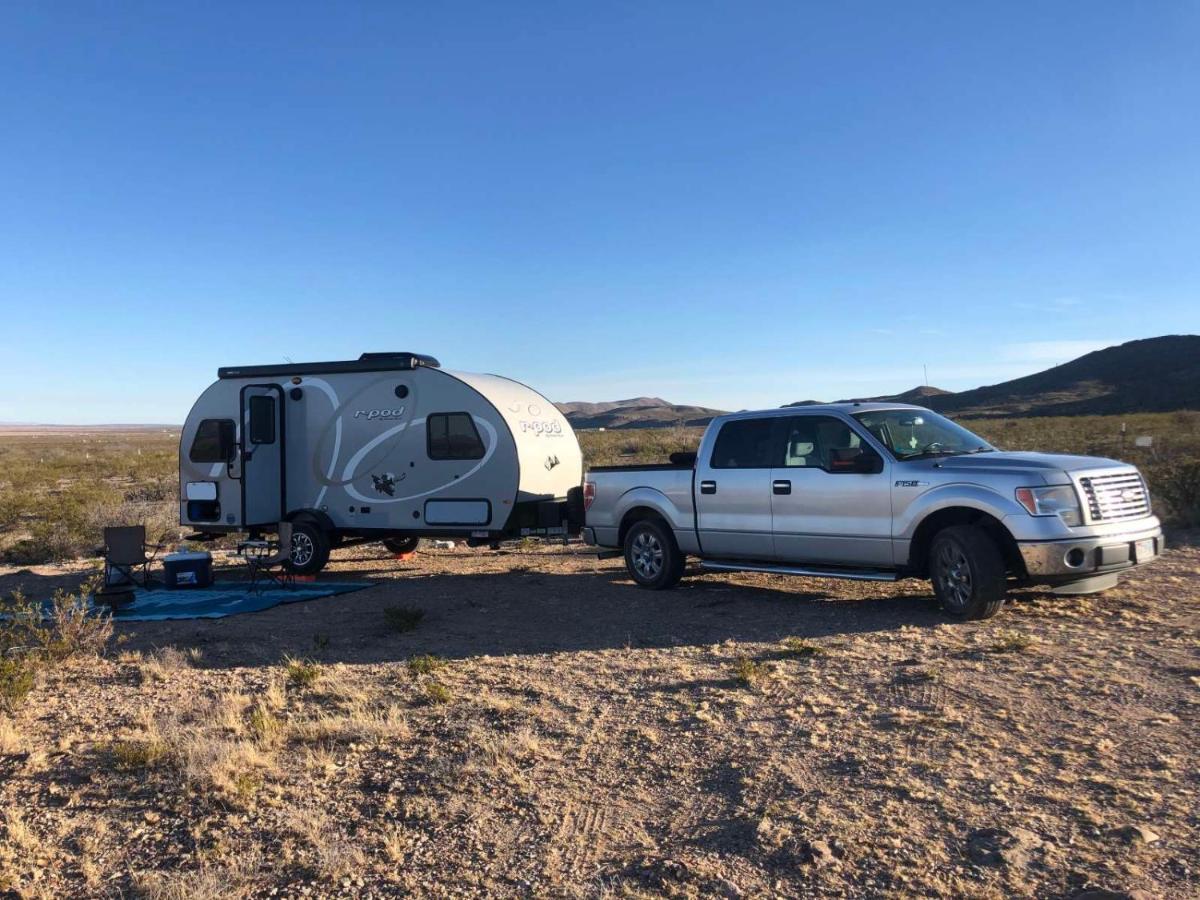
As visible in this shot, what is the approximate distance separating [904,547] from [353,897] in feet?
20.4

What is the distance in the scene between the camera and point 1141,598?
912 centimetres

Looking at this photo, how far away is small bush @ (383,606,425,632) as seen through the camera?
9.26 meters

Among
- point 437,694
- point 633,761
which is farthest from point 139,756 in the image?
point 633,761

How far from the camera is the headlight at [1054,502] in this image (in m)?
8.02

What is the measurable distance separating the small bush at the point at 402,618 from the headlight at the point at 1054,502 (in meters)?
5.64

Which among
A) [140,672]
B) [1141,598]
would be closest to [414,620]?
[140,672]

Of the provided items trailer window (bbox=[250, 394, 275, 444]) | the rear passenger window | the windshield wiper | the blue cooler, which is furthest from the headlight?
trailer window (bbox=[250, 394, 275, 444])

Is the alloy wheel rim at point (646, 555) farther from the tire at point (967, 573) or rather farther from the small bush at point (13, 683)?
the small bush at point (13, 683)

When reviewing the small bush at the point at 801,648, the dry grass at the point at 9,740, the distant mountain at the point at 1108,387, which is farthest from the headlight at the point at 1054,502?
the distant mountain at the point at 1108,387

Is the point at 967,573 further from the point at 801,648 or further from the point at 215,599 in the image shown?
the point at 215,599

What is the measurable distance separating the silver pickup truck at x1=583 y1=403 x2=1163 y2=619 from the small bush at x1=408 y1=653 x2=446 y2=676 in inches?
152

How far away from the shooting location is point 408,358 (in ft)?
42.9

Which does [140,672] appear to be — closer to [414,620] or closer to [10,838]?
[414,620]

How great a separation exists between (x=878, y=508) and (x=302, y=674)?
17.3 feet
